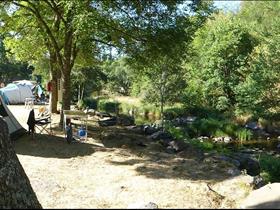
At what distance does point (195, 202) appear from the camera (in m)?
8.38

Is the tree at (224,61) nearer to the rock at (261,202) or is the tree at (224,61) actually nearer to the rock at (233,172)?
the rock at (233,172)

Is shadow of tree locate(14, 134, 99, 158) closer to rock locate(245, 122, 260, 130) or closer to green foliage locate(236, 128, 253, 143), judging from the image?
green foliage locate(236, 128, 253, 143)

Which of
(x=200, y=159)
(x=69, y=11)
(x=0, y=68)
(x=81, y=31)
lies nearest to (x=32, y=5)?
(x=69, y=11)

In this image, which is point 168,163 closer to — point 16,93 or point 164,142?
point 164,142

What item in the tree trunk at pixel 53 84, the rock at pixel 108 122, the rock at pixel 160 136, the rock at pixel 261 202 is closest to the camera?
the rock at pixel 261 202

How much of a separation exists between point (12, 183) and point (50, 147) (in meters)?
10.1

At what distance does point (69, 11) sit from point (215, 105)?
18653 millimetres

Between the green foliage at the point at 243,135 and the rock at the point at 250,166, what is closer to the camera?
the rock at the point at 250,166

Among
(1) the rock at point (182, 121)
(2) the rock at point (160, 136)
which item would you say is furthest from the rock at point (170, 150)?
(1) the rock at point (182, 121)

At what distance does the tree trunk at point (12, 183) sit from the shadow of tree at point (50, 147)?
326 inches

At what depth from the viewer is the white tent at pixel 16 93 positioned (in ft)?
95.1

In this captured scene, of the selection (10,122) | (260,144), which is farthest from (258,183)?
(260,144)

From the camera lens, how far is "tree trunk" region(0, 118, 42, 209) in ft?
12.3

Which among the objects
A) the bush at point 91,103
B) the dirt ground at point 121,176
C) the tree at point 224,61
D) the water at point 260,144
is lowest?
the water at point 260,144
